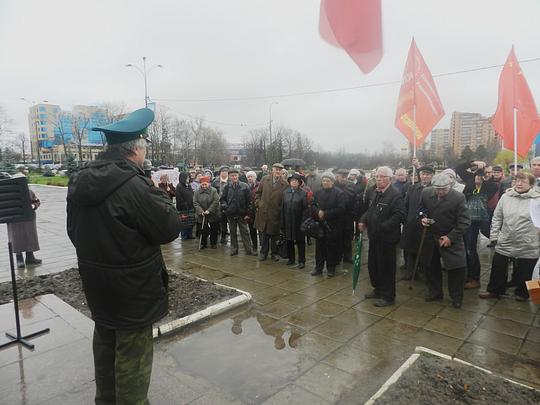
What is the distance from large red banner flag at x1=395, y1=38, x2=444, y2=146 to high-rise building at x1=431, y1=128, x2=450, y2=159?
71.5ft

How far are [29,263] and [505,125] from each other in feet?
31.8

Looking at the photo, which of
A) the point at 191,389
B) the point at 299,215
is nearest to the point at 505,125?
the point at 299,215

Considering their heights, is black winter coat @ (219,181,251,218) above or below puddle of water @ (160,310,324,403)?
above

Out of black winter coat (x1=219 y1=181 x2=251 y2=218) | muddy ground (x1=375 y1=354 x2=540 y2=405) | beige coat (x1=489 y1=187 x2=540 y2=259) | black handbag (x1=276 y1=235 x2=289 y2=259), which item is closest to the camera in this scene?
muddy ground (x1=375 y1=354 x2=540 y2=405)

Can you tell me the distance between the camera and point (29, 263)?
296 inches

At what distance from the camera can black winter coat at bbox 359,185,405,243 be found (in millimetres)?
5070

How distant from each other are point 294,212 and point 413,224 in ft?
7.07

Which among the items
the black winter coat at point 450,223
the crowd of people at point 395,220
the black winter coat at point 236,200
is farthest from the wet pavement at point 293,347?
the black winter coat at point 236,200

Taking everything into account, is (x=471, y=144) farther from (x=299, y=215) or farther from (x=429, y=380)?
(x=429, y=380)

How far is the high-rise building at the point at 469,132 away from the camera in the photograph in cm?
3303

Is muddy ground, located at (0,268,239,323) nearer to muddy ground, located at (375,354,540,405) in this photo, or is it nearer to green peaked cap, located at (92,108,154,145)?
muddy ground, located at (375,354,540,405)

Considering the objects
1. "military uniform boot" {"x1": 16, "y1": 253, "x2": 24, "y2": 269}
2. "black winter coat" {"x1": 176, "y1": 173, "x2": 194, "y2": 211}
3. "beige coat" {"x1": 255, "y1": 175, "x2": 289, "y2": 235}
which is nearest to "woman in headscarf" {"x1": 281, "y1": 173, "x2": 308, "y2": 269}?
"beige coat" {"x1": 255, "y1": 175, "x2": 289, "y2": 235}

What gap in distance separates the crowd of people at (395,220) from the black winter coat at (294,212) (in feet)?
0.06

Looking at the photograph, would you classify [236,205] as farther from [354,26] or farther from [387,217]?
[354,26]
